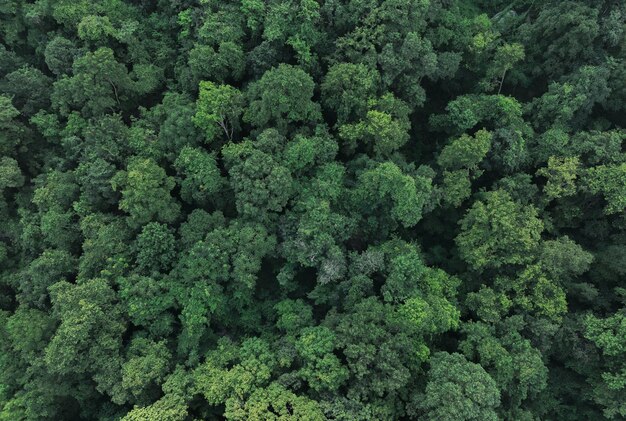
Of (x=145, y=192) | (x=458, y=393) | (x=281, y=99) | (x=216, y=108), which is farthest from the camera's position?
(x=216, y=108)

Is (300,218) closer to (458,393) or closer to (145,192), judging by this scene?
(145,192)

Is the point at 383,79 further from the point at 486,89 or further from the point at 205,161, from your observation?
the point at 205,161

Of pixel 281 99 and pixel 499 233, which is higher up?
pixel 281 99

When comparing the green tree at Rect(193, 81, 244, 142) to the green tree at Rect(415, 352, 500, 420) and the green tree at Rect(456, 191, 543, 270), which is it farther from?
the green tree at Rect(415, 352, 500, 420)

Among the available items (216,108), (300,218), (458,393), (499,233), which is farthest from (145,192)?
(499,233)

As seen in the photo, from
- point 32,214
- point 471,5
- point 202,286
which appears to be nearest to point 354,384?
point 202,286

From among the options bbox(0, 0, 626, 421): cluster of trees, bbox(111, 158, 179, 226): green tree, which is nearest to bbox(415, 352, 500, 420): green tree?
bbox(0, 0, 626, 421): cluster of trees

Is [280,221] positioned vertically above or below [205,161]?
below

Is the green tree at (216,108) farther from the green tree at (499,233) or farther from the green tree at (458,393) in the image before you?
the green tree at (458,393)
